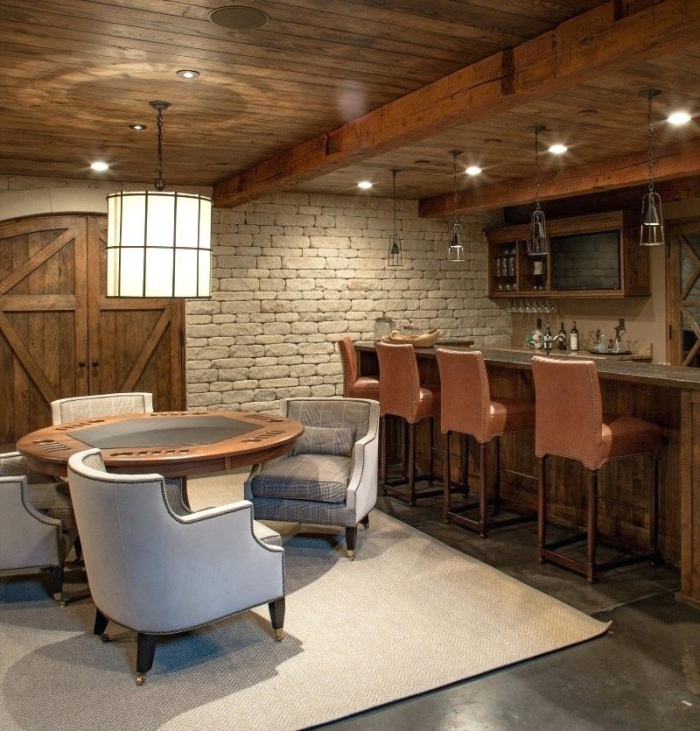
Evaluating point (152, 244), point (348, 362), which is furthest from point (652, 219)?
point (348, 362)

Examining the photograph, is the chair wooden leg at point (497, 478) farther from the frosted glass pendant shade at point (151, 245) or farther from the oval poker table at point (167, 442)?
the frosted glass pendant shade at point (151, 245)

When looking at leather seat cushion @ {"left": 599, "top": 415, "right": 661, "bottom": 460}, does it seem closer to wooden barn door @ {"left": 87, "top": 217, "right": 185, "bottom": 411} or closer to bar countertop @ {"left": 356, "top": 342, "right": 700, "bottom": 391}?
bar countertop @ {"left": 356, "top": 342, "right": 700, "bottom": 391}

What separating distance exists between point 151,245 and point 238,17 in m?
1.12

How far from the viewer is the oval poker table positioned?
3180 mm

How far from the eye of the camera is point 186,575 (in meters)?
2.67

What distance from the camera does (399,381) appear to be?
5.03m

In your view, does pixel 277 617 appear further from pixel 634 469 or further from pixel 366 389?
pixel 366 389

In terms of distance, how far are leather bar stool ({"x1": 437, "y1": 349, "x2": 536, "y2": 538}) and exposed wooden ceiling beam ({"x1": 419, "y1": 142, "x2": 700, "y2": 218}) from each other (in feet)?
7.35

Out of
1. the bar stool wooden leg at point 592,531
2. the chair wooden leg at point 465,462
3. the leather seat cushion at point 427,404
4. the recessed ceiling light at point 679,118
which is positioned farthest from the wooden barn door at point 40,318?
the recessed ceiling light at point 679,118

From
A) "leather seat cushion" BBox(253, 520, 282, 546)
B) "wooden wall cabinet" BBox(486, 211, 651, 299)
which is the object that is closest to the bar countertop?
"leather seat cushion" BBox(253, 520, 282, 546)

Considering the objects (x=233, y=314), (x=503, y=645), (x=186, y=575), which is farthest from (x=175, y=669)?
(x=233, y=314)

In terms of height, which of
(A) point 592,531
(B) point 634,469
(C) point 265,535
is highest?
(B) point 634,469

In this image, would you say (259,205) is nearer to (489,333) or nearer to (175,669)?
(489,333)

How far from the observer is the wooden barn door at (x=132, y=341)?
642cm
